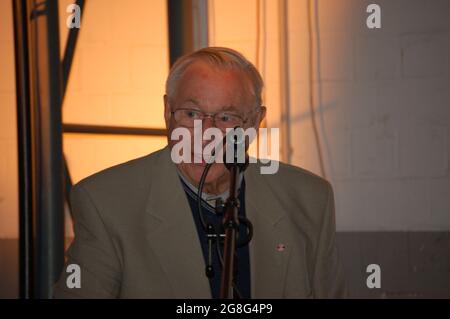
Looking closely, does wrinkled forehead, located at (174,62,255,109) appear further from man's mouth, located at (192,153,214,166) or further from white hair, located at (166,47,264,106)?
man's mouth, located at (192,153,214,166)

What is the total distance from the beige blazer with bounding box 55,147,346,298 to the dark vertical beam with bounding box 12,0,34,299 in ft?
2.12

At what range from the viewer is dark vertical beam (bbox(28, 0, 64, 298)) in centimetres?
208

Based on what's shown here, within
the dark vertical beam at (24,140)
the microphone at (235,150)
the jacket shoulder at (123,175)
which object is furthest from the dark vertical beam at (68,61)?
the microphone at (235,150)

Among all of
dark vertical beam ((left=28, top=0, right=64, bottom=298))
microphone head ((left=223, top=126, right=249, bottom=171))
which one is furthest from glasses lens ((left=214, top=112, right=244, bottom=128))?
dark vertical beam ((left=28, top=0, right=64, bottom=298))

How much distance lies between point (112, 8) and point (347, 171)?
1.12 meters

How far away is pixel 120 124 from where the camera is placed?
274cm

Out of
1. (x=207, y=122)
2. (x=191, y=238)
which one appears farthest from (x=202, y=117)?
(x=191, y=238)

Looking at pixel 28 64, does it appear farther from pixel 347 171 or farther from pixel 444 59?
pixel 444 59

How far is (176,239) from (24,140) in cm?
84

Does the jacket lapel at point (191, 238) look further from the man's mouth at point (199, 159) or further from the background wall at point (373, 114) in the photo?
the background wall at point (373, 114)

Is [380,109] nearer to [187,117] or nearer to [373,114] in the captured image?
[373,114]

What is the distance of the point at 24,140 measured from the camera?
A: 211 cm

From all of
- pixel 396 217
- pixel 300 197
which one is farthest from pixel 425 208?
pixel 300 197

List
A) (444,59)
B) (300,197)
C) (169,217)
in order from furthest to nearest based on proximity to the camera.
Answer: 1. (444,59)
2. (300,197)
3. (169,217)
